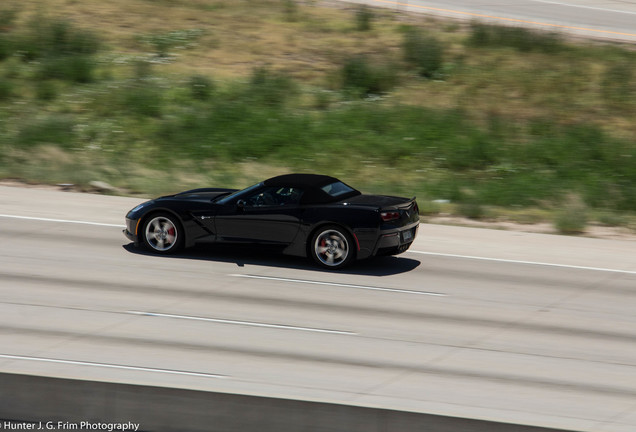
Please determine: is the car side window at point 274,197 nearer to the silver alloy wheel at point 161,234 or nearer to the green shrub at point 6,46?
the silver alloy wheel at point 161,234

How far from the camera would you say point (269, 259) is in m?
14.1

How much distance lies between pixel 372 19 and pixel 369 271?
2098 centimetres

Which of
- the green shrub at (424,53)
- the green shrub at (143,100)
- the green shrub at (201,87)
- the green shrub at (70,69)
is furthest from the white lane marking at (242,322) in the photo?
the green shrub at (70,69)

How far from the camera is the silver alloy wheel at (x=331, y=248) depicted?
43.6 feet

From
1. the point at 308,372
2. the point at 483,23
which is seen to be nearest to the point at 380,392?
the point at 308,372

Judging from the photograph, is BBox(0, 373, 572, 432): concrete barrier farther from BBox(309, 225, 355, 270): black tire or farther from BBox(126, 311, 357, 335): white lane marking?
BBox(309, 225, 355, 270): black tire

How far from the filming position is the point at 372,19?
33094 millimetres

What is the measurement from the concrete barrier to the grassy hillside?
12358mm

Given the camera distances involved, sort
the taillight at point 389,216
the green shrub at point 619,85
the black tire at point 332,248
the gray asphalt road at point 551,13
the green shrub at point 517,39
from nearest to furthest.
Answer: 1. the taillight at point 389,216
2. the black tire at point 332,248
3. the green shrub at point 619,85
4. the green shrub at point 517,39
5. the gray asphalt road at point 551,13

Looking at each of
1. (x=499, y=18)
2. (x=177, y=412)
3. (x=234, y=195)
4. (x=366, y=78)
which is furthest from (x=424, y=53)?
(x=177, y=412)

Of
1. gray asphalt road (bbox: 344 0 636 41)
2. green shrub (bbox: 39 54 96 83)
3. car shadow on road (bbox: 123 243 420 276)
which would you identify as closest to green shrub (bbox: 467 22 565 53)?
gray asphalt road (bbox: 344 0 636 41)

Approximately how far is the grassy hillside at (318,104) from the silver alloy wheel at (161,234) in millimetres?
5655

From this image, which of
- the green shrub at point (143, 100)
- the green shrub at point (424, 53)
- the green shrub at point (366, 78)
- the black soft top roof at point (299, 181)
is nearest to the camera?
the black soft top roof at point (299, 181)

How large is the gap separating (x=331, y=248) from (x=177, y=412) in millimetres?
6939
